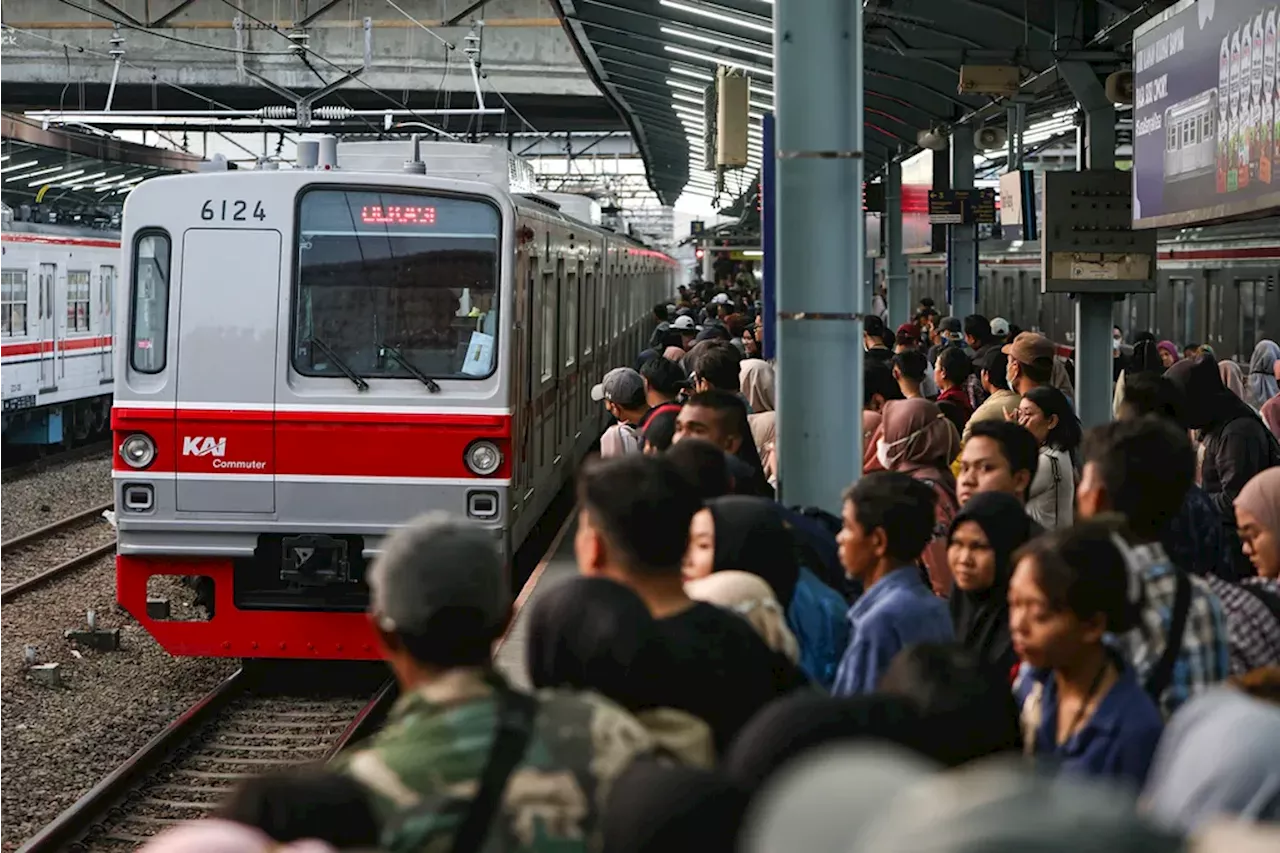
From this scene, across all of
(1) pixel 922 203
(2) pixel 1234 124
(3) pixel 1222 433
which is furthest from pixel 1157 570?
(1) pixel 922 203

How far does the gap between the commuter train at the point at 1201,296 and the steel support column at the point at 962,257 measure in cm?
148

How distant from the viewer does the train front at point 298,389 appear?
29.3 ft

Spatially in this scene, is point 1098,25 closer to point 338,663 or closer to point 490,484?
point 490,484

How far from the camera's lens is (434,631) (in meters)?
2.77

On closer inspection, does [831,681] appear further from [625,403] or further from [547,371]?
[547,371]

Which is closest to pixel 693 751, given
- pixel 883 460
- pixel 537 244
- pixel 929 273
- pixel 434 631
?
pixel 434 631

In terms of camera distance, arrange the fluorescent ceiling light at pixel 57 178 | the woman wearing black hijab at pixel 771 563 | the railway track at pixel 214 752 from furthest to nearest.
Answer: the fluorescent ceiling light at pixel 57 178
the railway track at pixel 214 752
the woman wearing black hijab at pixel 771 563

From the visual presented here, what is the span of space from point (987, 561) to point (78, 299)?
20.9m

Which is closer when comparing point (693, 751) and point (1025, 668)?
point (693, 751)

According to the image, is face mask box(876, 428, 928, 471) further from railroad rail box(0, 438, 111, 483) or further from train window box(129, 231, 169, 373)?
railroad rail box(0, 438, 111, 483)

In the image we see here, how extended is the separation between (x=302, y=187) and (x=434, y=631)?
21.7ft

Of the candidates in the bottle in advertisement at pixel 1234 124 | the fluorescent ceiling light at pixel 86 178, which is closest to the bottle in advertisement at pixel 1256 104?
the bottle in advertisement at pixel 1234 124

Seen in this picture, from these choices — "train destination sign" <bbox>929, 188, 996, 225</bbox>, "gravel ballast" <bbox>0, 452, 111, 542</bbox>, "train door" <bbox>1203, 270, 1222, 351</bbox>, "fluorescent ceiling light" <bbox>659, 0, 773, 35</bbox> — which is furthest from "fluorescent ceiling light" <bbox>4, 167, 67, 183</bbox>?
"fluorescent ceiling light" <bbox>659, 0, 773, 35</bbox>

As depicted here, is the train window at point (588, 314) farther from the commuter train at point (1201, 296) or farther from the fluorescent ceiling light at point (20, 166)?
the fluorescent ceiling light at point (20, 166)
